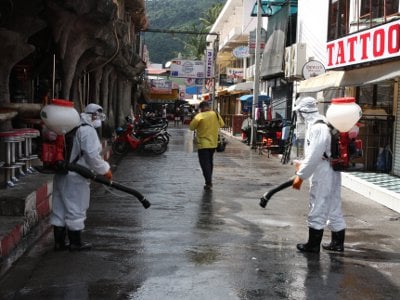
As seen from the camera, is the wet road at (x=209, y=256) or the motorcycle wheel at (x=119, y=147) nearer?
the wet road at (x=209, y=256)

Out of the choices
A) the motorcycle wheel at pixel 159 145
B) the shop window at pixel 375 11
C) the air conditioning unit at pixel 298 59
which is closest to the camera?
the shop window at pixel 375 11

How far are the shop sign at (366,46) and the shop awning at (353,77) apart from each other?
0.28 metres

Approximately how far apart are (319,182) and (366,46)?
6.31 meters

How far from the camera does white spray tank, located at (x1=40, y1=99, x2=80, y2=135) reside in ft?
18.8

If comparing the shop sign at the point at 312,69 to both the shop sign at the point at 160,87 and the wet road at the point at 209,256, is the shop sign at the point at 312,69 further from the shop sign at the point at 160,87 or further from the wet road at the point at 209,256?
the shop sign at the point at 160,87

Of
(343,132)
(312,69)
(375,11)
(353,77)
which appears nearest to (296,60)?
(312,69)

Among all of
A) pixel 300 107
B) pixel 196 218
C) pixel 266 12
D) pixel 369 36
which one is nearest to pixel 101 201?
pixel 196 218

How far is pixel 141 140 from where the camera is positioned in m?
18.7

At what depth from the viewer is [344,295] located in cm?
495

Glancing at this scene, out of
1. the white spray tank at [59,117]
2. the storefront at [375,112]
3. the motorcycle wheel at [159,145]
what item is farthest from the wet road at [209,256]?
the motorcycle wheel at [159,145]

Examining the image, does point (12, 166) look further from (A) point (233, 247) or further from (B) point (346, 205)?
(B) point (346, 205)

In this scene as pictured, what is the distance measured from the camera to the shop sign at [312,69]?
49.3ft

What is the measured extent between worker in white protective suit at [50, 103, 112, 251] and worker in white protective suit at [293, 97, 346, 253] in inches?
86.4

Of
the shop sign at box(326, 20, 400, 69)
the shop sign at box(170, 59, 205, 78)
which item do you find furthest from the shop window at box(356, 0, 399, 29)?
the shop sign at box(170, 59, 205, 78)
